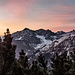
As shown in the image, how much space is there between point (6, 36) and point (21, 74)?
7.18m

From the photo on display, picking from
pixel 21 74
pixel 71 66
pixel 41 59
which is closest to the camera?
pixel 21 74

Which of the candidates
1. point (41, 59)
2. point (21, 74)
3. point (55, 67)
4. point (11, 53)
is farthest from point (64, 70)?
point (41, 59)

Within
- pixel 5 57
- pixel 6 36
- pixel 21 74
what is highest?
pixel 6 36

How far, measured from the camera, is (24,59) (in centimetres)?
5372

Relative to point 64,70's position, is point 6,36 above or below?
above

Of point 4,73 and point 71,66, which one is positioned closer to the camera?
point 4,73

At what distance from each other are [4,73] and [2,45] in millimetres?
4805

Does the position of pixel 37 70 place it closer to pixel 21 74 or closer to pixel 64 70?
pixel 64 70

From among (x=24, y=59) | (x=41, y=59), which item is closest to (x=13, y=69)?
(x=24, y=59)

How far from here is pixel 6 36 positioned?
41750 millimetres

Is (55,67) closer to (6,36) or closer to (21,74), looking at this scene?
→ (21,74)

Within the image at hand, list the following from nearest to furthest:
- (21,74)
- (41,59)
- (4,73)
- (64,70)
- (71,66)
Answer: (4,73) → (21,74) → (64,70) → (71,66) → (41,59)

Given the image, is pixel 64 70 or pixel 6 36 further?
pixel 64 70

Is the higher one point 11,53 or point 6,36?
point 6,36
